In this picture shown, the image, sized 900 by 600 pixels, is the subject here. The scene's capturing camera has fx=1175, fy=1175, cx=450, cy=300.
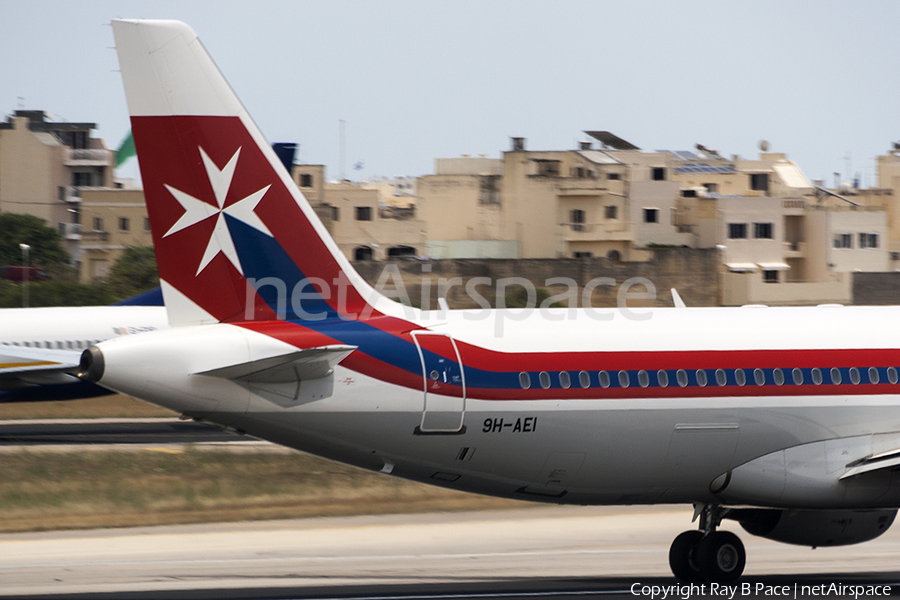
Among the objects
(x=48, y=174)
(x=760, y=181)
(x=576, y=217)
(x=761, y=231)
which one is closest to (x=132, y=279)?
(x=576, y=217)

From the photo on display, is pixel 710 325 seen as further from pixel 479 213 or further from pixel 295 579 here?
pixel 479 213

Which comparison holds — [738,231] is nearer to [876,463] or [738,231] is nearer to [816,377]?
[816,377]

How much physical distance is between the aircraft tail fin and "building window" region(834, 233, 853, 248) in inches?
4153

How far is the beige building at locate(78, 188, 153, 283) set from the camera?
404ft

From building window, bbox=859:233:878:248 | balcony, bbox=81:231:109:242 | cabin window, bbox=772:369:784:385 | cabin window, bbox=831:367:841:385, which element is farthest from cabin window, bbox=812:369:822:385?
balcony, bbox=81:231:109:242

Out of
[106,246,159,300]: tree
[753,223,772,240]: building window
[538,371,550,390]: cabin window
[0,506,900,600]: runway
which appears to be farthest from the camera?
[753,223,772,240]: building window

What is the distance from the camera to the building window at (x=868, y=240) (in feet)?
380

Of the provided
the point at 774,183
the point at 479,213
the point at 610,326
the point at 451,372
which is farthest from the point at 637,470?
the point at 774,183

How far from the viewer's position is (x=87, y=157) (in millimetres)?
147250

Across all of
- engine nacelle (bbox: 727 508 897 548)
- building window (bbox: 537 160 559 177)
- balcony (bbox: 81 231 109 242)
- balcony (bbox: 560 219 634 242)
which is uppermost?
building window (bbox: 537 160 559 177)

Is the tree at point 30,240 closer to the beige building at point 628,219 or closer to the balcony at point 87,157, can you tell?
the balcony at point 87,157

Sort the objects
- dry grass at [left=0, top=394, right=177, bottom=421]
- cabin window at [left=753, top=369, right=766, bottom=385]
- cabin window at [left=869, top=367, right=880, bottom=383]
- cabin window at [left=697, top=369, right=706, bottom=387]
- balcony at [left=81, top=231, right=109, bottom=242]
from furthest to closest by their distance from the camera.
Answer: balcony at [left=81, top=231, right=109, bottom=242]
dry grass at [left=0, top=394, right=177, bottom=421]
cabin window at [left=869, top=367, right=880, bottom=383]
cabin window at [left=753, top=369, right=766, bottom=385]
cabin window at [left=697, top=369, right=706, bottom=387]

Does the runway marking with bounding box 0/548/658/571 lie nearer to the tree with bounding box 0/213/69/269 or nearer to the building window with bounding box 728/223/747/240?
the building window with bounding box 728/223/747/240

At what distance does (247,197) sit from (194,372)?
9.71 feet
